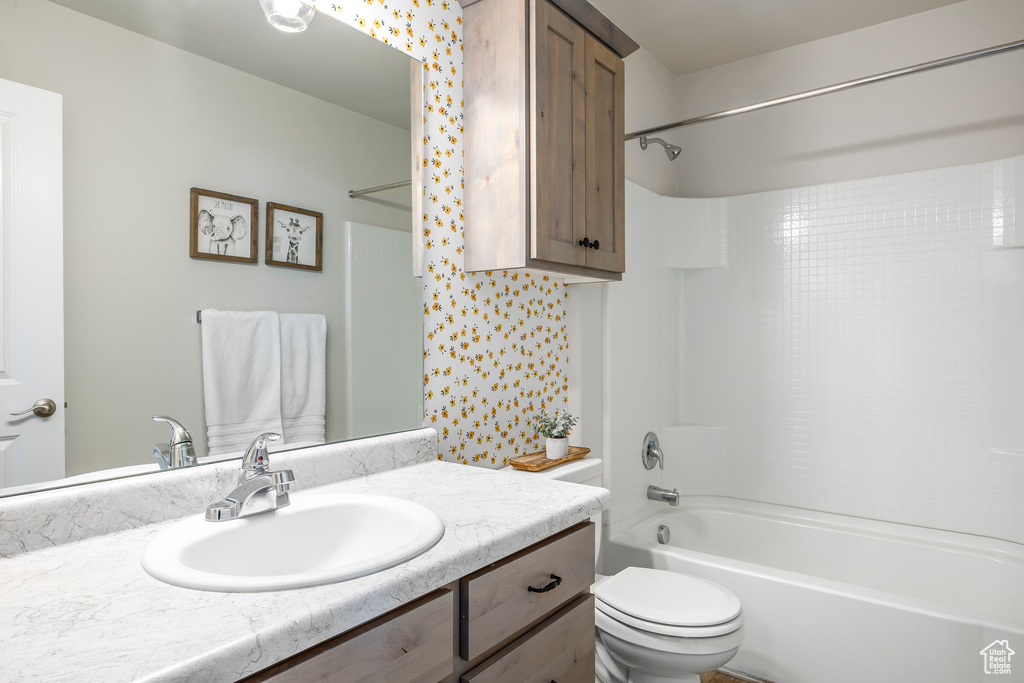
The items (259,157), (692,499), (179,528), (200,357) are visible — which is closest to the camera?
(179,528)

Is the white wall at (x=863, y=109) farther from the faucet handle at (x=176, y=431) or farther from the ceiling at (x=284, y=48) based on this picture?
the faucet handle at (x=176, y=431)

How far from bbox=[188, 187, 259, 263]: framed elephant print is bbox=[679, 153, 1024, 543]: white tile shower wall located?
1.76 metres

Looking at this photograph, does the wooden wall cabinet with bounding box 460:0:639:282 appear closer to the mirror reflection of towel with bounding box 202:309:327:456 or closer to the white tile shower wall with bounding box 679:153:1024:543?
the mirror reflection of towel with bounding box 202:309:327:456

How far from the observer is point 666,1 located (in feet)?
7.85

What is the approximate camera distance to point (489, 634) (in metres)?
0.95

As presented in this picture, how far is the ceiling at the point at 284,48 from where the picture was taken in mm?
1091

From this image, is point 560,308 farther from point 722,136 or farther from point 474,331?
point 722,136

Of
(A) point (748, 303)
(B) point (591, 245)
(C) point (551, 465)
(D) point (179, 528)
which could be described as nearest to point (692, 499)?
(A) point (748, 303)

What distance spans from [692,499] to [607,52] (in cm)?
204

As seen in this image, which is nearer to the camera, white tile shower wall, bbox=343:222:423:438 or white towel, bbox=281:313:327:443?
white towel, bbox=281:313:327:443

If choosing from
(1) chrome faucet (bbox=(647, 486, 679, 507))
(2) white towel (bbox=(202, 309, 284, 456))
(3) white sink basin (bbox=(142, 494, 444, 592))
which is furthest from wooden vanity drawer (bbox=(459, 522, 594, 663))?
(1) chrome faucet (bbox=(647, 486, 679, 507))

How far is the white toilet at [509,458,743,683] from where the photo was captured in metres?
1.54

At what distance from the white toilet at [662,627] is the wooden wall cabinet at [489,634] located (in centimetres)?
41

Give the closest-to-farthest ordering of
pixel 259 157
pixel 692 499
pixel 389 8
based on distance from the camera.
Result: 1. pixel 259 157
2. pixel 389 8
3. pixel 692 499
